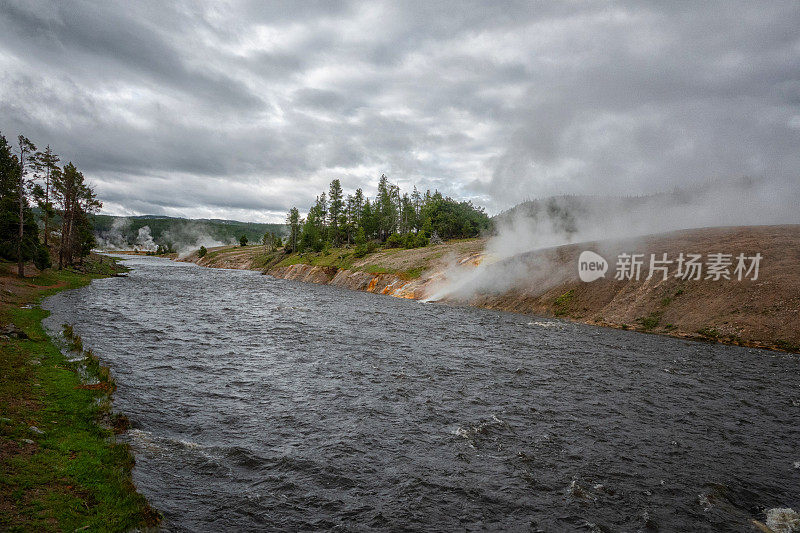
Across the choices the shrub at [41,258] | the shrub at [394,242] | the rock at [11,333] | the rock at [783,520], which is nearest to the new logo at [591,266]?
the rock at [783,520]

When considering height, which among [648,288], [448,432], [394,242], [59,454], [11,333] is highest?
[394,242]

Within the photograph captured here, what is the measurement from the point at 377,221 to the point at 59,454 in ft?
381

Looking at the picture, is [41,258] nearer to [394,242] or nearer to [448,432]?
[448,432]

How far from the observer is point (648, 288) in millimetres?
38812

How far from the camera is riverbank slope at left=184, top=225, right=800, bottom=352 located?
101 feet

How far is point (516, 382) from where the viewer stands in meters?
18.4

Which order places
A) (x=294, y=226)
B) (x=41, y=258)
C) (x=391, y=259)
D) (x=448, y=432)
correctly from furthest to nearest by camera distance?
(x=294, y=226) → (x=391, y=259) → (x=41, y=258) → (x=448, y=432)

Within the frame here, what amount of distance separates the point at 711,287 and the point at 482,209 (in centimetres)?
13852

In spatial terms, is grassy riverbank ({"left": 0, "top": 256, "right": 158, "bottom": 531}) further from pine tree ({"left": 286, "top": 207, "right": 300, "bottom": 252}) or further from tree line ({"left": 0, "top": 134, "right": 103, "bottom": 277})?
pine tree ({"left": 286, "top": 207, "right": 300, "bottom": 252})

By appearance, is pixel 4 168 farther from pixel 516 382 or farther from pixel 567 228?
pixel 567 228

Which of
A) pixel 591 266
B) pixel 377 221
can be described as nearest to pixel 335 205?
pixel 377 221

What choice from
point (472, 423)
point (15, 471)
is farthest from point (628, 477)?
point (15, 471)

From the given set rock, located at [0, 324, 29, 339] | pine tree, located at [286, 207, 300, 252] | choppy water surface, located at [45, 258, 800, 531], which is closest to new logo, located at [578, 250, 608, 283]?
choppy water surface, located at [45, 258, 800, 531]

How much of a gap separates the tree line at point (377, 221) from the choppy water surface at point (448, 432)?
82752 mm
